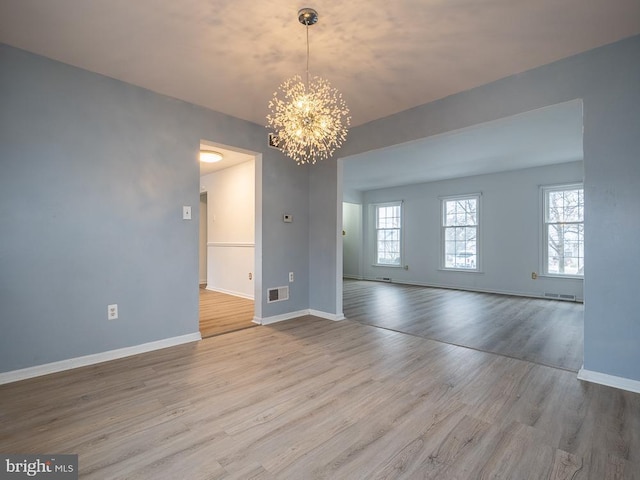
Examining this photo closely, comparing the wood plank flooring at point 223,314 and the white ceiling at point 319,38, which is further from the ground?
the white ceiling at point 319,38

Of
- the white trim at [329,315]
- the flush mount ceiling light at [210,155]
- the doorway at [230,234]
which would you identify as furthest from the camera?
the doorway at [230,234]

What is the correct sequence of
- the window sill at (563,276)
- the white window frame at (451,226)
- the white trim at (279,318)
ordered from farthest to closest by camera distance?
the white window frame at (451,226)
the window sill at (563,276)
the white trim at (279,318)

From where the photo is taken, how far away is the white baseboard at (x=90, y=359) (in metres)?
2.42

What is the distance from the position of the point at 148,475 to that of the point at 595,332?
10.3 ft

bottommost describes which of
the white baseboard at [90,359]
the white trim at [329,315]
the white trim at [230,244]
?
the white trim at [329,315]

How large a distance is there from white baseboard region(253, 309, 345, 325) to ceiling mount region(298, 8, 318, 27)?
3261 mm

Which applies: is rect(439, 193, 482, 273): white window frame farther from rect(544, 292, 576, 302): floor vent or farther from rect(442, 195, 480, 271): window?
rect(544, 292, 576, 302): floor vent

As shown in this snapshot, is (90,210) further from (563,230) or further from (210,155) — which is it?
(563,230)

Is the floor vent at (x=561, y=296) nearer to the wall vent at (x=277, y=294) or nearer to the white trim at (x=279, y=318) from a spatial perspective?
the white trim at (x=279, y=318)

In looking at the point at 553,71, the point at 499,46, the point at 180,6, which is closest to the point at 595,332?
the point at 553,71

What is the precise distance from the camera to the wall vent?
416cm

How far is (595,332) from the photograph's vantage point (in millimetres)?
2436

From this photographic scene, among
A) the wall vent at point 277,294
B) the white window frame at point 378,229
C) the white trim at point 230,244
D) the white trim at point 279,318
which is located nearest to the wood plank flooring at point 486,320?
the white trim at point 279,318

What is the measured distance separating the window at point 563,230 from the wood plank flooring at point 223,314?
229 inches
